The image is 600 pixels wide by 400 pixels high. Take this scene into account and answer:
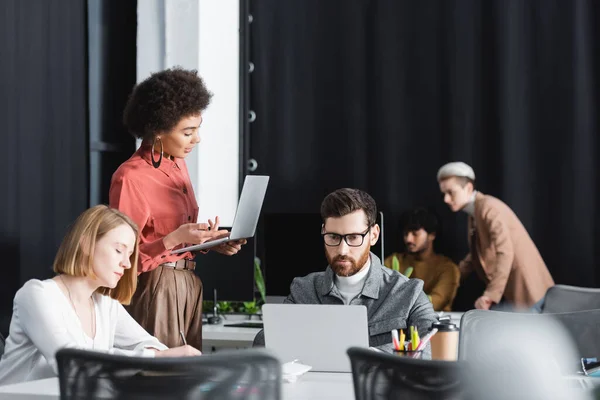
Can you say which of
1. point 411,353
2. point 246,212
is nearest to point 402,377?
point 411,353

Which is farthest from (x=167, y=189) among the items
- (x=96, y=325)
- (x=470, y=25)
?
(x=470, y=25)

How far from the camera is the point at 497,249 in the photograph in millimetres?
5004

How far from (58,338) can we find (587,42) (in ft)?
13.9

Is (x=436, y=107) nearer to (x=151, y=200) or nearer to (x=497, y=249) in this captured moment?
(x=497, y=249)

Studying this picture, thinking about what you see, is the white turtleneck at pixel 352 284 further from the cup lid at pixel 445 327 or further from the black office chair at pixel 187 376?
the black office chair at pixel 187 376

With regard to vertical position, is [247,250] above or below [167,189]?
below

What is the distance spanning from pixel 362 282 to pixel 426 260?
101 inches

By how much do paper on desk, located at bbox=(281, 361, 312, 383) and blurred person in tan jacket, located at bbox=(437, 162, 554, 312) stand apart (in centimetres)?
281

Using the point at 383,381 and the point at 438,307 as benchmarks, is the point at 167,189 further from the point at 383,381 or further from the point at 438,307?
the point at 438,307

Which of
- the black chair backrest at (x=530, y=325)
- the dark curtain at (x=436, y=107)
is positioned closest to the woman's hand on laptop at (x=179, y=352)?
the black chair backrest at (x=530, y=325)

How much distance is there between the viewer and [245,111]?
5.67 meters

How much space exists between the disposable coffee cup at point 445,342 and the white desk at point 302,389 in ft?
0.82

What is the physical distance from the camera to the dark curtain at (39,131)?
3.74m

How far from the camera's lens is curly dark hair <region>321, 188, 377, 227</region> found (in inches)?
110
